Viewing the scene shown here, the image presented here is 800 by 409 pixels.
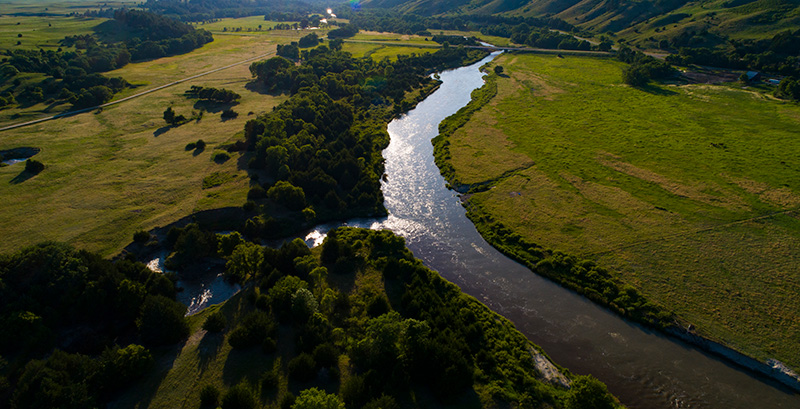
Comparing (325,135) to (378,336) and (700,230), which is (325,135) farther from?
(700,230)

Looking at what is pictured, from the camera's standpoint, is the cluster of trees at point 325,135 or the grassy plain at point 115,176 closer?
the grassy plain at point 115,176

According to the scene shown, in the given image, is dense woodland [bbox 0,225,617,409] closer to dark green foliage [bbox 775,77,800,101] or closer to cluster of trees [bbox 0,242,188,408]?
cluster of trees [bbox 0,242,188,408]

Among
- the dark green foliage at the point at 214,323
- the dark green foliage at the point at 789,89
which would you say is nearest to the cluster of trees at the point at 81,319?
the dark green foliage at the point at 214,323

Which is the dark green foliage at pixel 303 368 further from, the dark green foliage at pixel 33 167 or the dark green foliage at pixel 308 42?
the dark green foliage at pixel 308 42

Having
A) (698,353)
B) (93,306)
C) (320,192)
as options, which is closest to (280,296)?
(93,306)

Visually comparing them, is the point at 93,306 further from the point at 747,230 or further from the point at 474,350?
the point at 747,230

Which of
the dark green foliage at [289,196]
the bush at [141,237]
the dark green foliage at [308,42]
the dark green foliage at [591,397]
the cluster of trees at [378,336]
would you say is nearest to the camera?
the dark green foliage at [591,397]

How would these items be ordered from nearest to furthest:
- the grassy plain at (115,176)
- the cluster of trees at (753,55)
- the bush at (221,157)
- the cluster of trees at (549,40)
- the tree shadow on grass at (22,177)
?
1. the grassy plain at (115,176)
2. the tree shadow on grass at (22,177)
3. the bush at (221,157)
4. the cluster of trees at (753,55)
5. the cluster of trees at (549,40)

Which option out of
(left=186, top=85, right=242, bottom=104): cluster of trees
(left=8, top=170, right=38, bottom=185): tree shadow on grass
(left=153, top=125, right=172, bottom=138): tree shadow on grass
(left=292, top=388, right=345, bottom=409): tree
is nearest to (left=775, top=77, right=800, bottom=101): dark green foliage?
(left=292, top=388, right=345, bottom=409): tree
